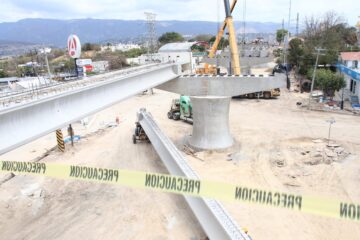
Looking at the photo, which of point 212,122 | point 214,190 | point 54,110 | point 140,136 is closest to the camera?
point 214,190

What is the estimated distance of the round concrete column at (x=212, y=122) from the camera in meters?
23.0

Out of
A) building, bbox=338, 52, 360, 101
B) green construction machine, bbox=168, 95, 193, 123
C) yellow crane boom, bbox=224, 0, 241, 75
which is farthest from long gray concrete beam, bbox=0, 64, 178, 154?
building, bbox=338, 52, 360, 101

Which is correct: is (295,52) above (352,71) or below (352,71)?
above

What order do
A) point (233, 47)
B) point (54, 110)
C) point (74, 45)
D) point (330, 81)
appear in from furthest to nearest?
1. point (330, 81)
2. point (233, 47)
3. point (74, 45)
4. point (54, 110)

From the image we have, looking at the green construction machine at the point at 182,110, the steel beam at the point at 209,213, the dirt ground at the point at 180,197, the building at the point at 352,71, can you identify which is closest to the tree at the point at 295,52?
the building at the point at 352,71

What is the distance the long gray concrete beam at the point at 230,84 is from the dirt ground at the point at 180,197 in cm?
394

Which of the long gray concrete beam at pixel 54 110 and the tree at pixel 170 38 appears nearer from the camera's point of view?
the long gray concrete beam at pixel 54 110

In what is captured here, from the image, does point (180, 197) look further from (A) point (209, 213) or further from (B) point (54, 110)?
(B) point (54, 110)

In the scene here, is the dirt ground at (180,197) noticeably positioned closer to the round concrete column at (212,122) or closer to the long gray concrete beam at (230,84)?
the round concrete column at (212,122)

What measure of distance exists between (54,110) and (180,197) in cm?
761

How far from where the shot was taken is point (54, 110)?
11.6m

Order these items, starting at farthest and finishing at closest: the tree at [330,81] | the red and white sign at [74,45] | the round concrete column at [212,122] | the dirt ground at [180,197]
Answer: the tree at [330,81], the red and white sign at [74,45], the round concrete column at [212,122], the dirt ground at [180,197]

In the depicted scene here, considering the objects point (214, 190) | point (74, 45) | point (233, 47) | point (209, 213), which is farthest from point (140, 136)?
point (214, 190)

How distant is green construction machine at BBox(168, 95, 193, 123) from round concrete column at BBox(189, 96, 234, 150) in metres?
6.47
